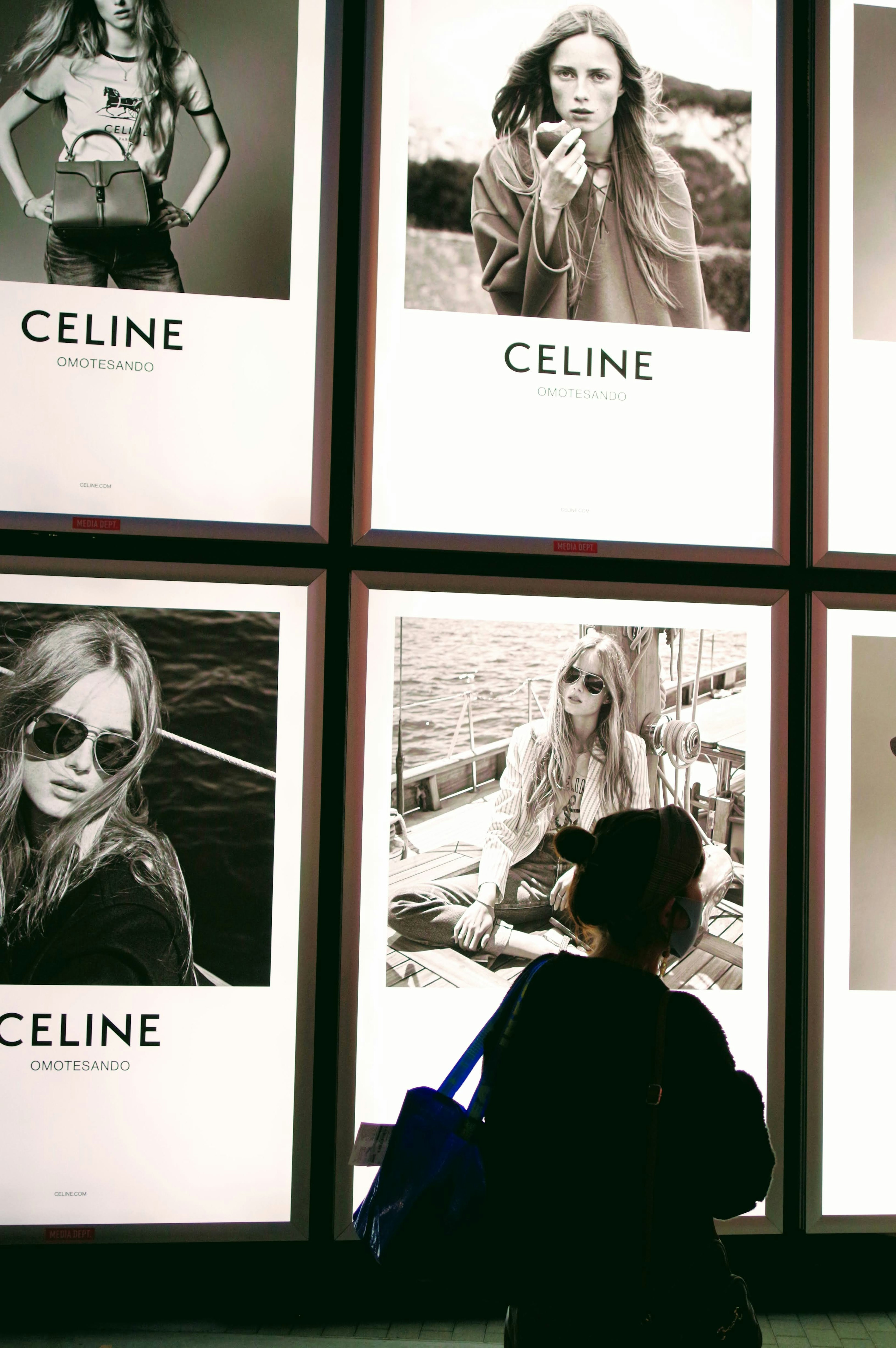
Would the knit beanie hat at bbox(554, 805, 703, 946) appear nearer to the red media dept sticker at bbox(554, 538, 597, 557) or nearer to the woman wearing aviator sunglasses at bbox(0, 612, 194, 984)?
the red media dept sticker at bbox(554, 538, 597, 557)

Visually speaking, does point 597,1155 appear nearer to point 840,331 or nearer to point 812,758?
point 812,758

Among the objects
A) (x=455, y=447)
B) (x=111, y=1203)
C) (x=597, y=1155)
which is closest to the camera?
(x=597, y=1155)

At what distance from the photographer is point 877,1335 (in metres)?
3.05

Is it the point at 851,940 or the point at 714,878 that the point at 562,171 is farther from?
the point at 851,940

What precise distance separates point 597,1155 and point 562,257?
2768mm

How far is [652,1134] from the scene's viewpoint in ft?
5.12

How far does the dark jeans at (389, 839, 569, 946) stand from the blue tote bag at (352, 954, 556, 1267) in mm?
1211

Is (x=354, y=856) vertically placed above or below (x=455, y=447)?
below

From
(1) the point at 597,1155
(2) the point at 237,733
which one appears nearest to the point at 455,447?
(2) the point at 237,733

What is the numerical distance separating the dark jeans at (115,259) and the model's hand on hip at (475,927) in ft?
7.39

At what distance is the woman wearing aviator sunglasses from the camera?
2.92 m

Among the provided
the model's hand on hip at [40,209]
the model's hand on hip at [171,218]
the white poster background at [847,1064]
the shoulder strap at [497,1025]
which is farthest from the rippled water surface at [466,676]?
the model's hand on hip at [40,209]

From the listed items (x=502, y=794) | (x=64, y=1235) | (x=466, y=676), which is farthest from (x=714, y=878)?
(x=64, y=1235)

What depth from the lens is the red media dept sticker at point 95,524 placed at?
9.87ft
